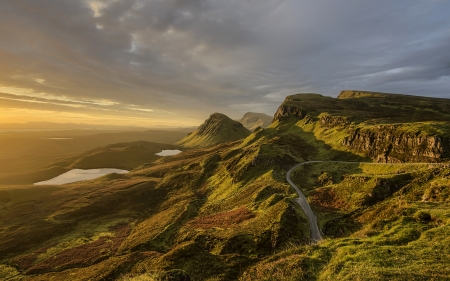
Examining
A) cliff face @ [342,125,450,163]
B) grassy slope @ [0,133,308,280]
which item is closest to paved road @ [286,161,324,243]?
grassy slope @ [0,133,308,280]

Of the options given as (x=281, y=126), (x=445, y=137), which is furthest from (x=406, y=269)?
(x=281, y=126)

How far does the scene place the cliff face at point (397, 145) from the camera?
6312 cm

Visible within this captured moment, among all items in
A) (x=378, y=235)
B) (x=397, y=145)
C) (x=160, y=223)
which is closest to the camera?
(x=378, y=235)

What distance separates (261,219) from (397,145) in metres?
58.7

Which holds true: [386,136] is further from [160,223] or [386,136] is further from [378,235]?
[160,223]

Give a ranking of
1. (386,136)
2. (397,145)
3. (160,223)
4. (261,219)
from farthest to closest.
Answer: (386,136), (397,145), (160,223), (261,219)

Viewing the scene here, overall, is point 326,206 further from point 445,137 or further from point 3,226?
point 3,226

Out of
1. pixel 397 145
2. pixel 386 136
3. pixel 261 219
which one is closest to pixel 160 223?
pixel 261 219

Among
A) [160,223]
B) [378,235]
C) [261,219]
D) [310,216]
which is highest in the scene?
[378,235]

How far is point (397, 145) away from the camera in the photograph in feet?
242

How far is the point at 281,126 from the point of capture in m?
166

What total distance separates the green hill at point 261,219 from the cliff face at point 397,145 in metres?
0.36

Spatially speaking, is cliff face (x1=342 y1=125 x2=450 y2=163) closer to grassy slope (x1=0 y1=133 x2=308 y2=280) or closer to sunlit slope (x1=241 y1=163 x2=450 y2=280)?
sunlit slope (x1=241 y1=163 x2=450 y2=280)

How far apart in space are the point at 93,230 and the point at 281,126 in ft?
442
